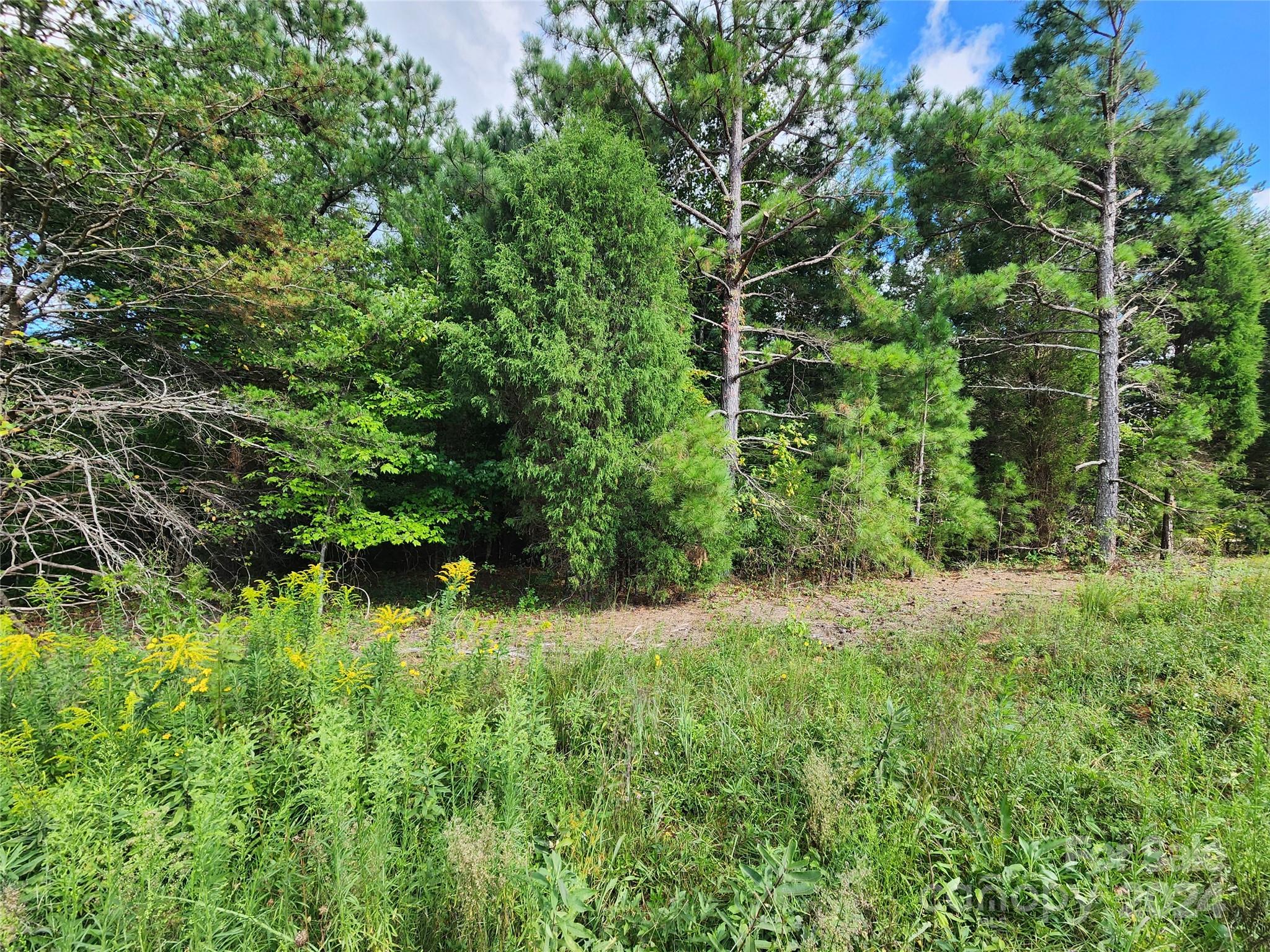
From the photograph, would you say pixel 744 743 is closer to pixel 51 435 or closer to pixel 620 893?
pixel 620 893

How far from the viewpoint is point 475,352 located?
18.3 ft

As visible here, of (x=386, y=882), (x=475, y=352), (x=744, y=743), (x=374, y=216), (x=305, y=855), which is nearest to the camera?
(x=386, y=882)

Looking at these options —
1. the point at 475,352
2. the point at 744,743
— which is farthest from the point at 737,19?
the point at 744,743

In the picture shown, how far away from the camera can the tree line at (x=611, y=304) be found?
4785 mm

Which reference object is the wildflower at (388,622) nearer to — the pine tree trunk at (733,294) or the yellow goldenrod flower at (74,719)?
the yellow goldenrod flower at (74,719)

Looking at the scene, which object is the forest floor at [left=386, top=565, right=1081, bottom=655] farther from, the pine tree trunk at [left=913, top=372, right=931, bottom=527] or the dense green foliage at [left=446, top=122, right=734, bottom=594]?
the pine tree trunk at [left=913, top=372, right=931, bottom=527]

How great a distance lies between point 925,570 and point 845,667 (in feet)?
15.8

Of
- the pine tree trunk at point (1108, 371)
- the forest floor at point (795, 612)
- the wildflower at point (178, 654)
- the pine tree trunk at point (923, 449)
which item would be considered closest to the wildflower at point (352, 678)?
the wildflower at point (178, 654)

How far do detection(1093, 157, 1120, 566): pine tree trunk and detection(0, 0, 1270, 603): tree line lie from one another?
0.26ft

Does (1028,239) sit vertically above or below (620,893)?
above

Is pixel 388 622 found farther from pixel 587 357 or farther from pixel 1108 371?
pixel 1108 371

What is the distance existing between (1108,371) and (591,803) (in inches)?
433

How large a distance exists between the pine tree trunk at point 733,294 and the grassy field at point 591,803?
5002 mm

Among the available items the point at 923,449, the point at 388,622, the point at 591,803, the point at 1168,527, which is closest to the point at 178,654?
the point at 388,622
